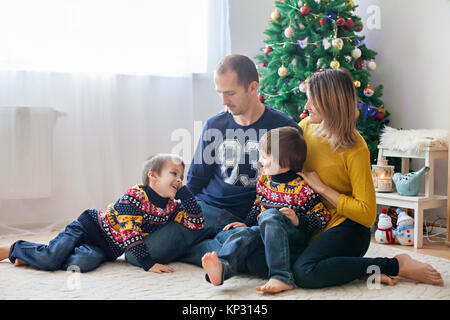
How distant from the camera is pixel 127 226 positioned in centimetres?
187

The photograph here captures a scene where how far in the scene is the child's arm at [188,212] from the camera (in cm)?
194

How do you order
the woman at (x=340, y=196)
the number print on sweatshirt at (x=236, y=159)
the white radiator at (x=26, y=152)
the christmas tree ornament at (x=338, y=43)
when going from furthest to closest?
the christmas tree ornament at (x=338, y=43) < the white radiator at (x=26, y=152) < the number print on sweatshirt at (x=236, y=159) < the woman at (x=340, y=196)

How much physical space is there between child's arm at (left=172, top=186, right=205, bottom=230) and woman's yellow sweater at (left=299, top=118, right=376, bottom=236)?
47 centimetres

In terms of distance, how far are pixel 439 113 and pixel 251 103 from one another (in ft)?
5.15

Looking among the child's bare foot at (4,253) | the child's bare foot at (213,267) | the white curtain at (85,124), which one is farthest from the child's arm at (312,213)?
the white curtain at (85,124)

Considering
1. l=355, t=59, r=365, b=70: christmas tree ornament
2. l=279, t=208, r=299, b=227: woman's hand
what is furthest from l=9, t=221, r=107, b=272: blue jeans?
l=355, t=59, r=365, b=70: christmas tree ornament

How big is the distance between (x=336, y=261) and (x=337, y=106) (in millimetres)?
576

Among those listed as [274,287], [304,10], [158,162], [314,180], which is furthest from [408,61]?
[274,287]

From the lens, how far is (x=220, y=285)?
1748mm

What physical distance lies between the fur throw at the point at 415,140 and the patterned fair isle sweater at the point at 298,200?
3.63 feet

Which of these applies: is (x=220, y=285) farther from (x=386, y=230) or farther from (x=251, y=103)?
(x=386, y=230)

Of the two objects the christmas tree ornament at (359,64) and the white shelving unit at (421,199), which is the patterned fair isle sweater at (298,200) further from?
the christmas tree ornament at (359,64)

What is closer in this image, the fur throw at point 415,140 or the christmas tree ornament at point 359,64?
the fur throw at point 415,140

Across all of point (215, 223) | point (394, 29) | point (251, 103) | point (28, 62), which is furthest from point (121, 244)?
point (394, 29)
